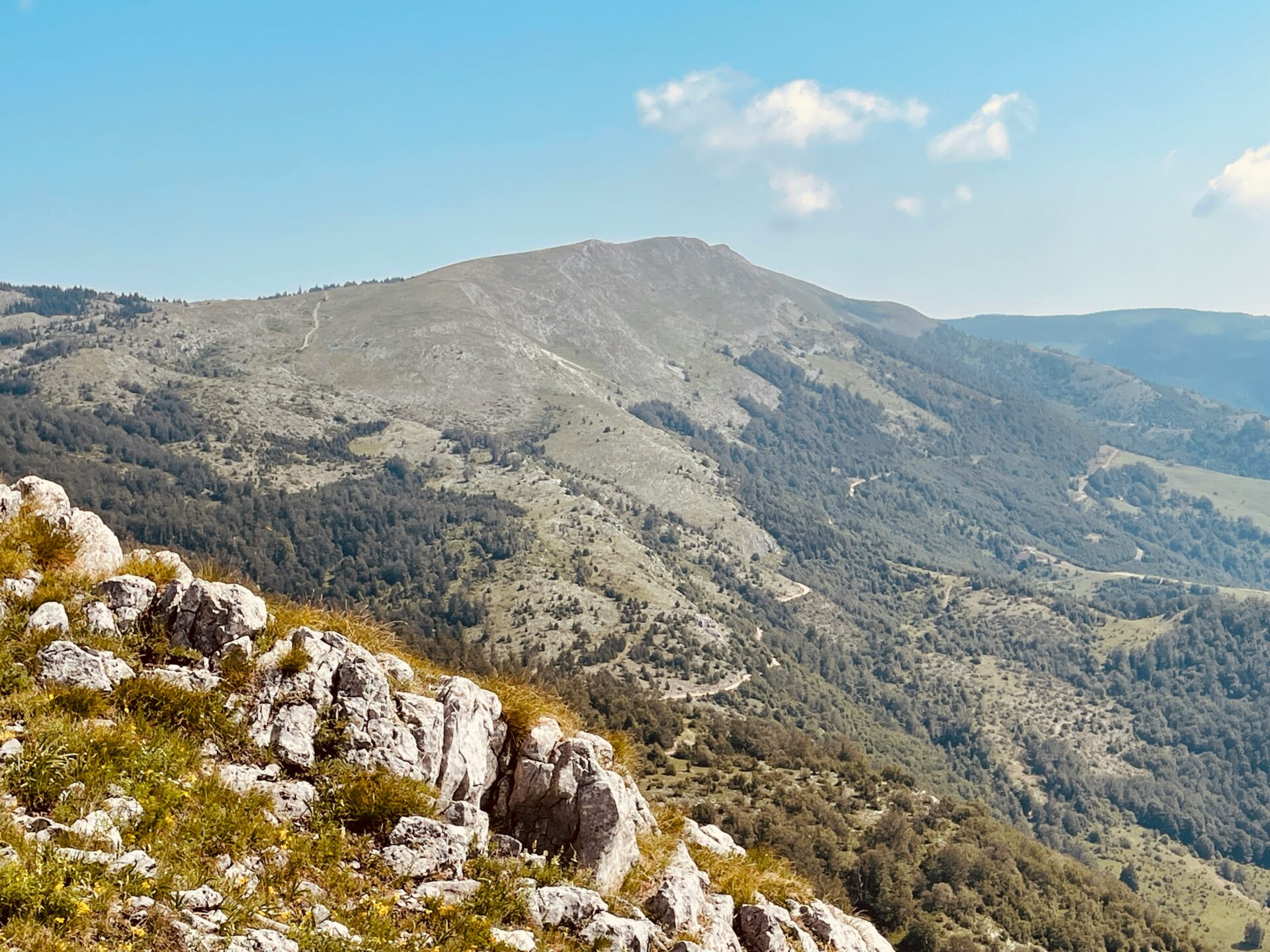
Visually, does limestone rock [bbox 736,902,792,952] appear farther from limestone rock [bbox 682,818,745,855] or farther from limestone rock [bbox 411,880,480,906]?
limestone rock [bbox 411,880,480,906]

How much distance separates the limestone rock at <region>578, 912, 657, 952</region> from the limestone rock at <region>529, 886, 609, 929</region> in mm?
130

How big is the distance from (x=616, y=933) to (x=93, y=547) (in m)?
10.4

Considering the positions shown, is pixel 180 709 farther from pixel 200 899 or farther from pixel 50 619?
pixel 200 899

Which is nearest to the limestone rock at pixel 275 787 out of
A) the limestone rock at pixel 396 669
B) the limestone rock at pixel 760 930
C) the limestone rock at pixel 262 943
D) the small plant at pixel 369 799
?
the small plant at pixel 369 799

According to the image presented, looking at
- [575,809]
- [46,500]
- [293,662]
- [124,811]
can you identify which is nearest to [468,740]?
[575,809]

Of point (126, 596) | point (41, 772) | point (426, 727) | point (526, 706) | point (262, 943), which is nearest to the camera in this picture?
point (262, 943)

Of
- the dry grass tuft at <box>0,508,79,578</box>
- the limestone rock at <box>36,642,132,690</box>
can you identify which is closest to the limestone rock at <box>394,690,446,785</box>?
the limestone rock at <box>36,642,132,690</box>

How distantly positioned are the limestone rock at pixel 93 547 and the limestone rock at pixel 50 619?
56.7 inches

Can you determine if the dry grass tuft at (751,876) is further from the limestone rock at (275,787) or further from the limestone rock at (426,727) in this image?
the limestone rock at (275,787)

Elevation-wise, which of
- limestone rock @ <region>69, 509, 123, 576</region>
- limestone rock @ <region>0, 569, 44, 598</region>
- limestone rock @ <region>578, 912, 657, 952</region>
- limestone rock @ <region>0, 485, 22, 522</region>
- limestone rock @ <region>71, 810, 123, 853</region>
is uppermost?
limestone rock @ <region>0, 485, 22, 522</region>

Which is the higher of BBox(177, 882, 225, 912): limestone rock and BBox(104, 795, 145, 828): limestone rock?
BBox(104, 795, 145, 828): limestone rock

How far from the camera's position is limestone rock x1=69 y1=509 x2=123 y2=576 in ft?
41.1

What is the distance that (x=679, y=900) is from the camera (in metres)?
12.1

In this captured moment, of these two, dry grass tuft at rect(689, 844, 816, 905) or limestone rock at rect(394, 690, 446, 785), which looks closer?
limestone rock at rect(394, 690, 446, 785)
